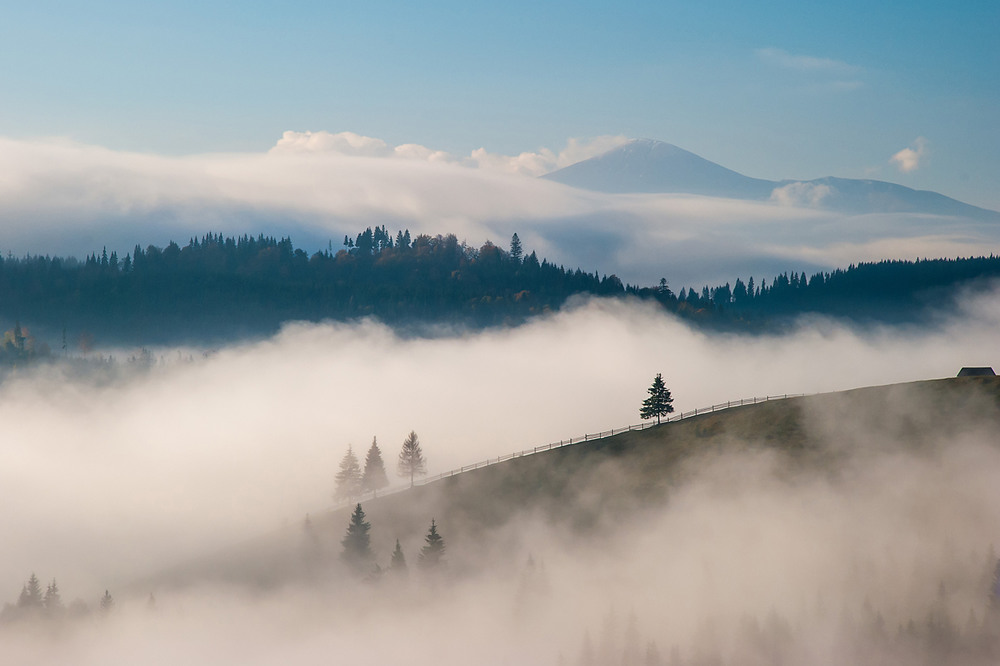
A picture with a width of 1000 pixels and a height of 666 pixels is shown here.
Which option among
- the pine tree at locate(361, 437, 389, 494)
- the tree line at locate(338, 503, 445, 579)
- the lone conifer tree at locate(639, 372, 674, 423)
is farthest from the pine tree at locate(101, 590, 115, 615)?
the lone conifer tree at locate(639, 372, 674, 423)

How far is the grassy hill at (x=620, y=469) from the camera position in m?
138

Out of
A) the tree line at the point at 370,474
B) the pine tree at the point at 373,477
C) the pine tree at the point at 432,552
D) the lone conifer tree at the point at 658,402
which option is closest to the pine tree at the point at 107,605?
the tree line at the point at 370,474

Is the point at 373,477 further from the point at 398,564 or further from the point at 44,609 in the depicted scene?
the point at 44,609

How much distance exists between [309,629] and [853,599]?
67.0 m

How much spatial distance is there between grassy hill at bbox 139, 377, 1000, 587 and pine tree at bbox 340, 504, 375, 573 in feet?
6.97

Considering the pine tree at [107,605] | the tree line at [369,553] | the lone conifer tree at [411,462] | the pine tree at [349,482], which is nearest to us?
the tree line at [369,553]

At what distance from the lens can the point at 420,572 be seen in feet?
454

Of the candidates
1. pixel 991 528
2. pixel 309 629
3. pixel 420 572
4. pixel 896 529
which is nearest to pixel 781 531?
pixel 896 529

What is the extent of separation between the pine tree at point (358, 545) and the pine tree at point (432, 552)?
Result: 30.6 feet

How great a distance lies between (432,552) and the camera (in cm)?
13900

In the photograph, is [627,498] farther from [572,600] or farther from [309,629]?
[309,629]

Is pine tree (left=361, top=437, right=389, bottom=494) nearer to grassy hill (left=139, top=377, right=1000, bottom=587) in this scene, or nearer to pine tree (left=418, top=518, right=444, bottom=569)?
grassy hill (left=139, top=377, right=1000, bottom=587)

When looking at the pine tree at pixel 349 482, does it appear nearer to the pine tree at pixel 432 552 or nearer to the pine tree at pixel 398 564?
the pine tree at pixel 398 564

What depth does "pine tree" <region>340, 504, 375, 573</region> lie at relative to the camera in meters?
144
